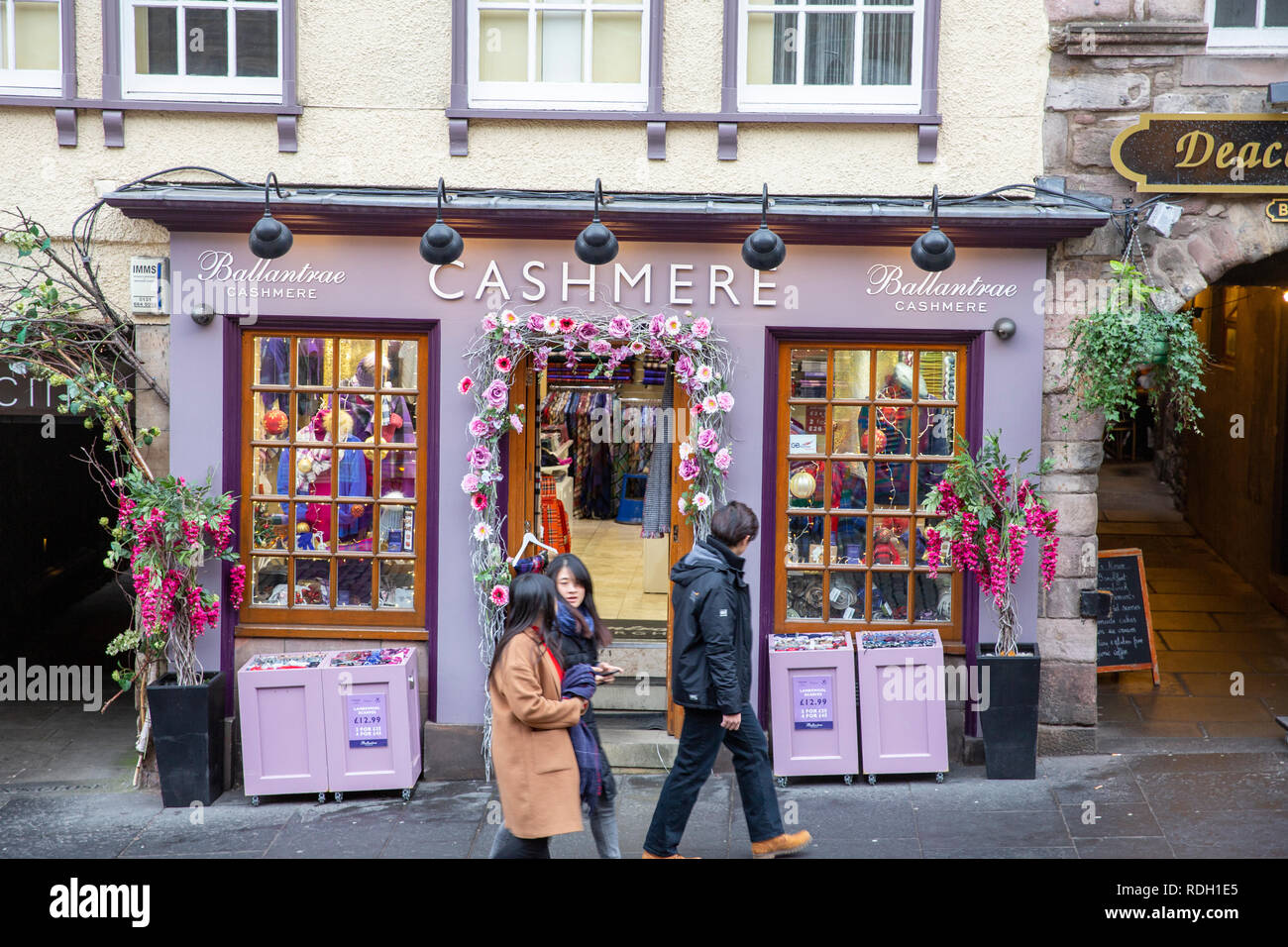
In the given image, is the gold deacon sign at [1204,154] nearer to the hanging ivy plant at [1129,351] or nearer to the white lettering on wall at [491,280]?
the hanging ivy plant at [1129,351]

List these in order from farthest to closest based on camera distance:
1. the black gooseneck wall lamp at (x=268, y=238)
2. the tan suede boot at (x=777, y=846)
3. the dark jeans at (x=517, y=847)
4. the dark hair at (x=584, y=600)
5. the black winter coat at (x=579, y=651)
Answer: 1. the black gooseneck wall lamp at (x=268, y=238)
2. the tan suede boot at (x=777, y=846)
3. the dark hair at (x=584, y=600)
4. the black winter coat at (x=579, y=651)
5. the dark jeans at (x=517, y=847)

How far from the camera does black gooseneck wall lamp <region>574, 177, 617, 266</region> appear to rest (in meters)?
7.36

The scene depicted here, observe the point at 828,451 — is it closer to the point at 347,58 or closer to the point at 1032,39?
the point at 1032,39

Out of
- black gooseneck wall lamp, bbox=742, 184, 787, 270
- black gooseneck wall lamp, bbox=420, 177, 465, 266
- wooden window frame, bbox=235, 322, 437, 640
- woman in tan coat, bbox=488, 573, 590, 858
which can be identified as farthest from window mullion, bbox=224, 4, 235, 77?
woman in tan coat, bbox=488, 573, 590, 858

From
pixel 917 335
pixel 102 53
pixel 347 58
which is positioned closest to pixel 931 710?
pixel 917 335

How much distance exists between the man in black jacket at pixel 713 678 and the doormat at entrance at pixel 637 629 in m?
2.55

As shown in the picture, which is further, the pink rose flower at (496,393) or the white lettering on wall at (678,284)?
the white lettering on wall at (678,284)

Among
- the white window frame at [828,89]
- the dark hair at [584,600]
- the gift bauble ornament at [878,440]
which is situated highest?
the white window frame at [828,89]

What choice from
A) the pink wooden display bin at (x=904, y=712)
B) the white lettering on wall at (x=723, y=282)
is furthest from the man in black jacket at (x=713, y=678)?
the white lettering on wall at (x=723, y=282)

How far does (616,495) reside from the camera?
36.7ft

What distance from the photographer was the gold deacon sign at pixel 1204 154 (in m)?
7.82

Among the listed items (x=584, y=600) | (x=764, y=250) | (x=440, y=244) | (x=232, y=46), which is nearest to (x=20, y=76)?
(x=232, y=46)

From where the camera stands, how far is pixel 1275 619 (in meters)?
12.0
